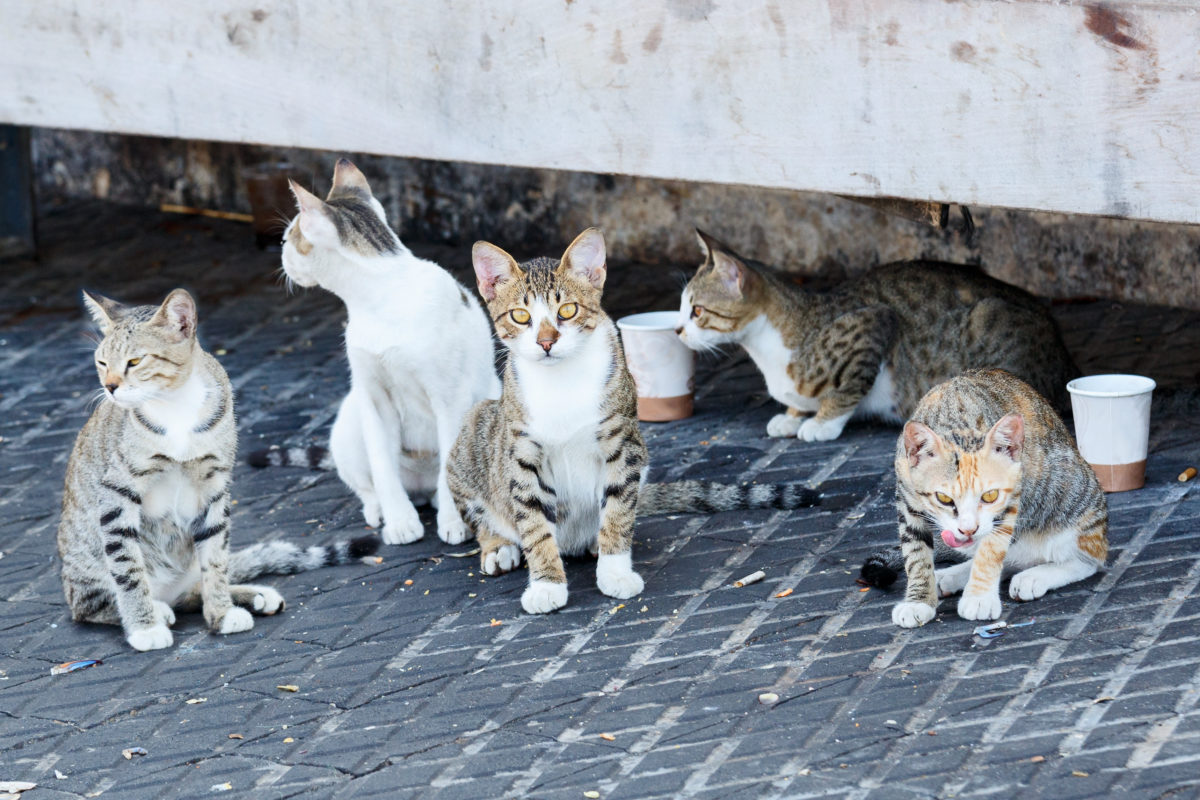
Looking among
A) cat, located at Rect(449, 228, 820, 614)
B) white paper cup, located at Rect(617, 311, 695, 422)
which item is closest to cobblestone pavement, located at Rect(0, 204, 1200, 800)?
cat, located at Rect(449, 228, 820, 614)

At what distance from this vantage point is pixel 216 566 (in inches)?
195

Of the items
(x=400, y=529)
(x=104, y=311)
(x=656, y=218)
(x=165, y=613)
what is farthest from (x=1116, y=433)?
(x=656, y=218)

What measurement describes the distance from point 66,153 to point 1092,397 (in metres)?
9.21

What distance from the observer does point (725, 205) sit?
9172 mm

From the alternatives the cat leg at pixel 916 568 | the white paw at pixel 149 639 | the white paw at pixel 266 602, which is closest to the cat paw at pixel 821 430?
the cat leg at pixel 916 568

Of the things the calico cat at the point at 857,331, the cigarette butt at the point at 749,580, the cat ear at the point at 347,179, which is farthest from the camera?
the calico cat at the point at 857,331

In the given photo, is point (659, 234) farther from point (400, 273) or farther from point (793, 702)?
point (793, 702)

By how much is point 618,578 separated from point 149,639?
163cm

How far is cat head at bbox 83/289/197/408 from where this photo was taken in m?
4.70

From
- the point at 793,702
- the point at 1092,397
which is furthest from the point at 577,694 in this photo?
the point at 1092,397

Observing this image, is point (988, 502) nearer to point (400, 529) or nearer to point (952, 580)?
point (952, 580)

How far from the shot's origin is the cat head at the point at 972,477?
444 cm

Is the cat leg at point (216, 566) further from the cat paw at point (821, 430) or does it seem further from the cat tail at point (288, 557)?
the cat paw at point (821, 430)

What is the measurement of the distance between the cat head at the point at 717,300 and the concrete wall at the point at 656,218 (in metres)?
1.45
